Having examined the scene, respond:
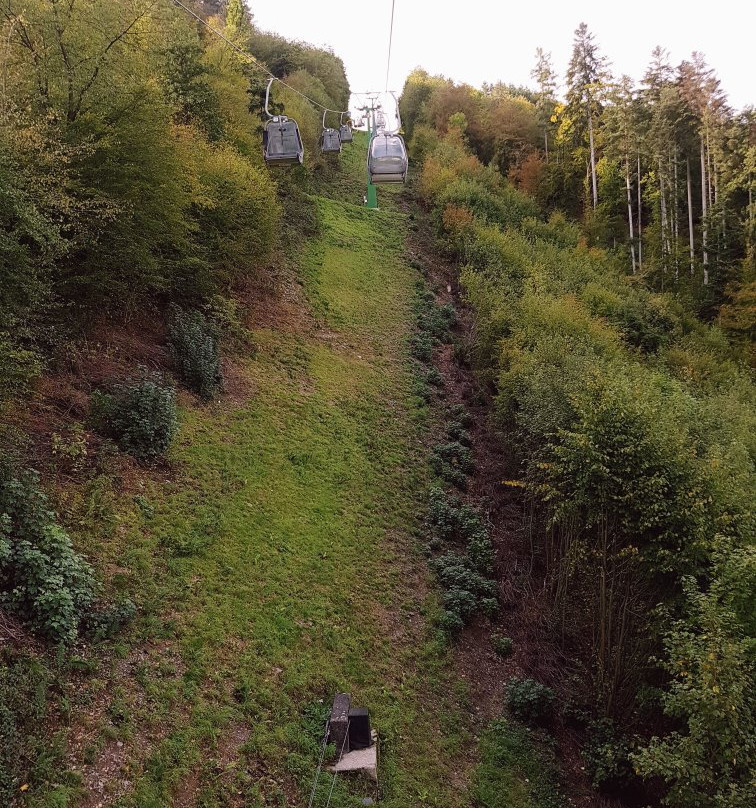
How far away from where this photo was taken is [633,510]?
373 inches

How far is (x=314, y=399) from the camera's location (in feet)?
57.0

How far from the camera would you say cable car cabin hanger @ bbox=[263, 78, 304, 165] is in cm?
1318

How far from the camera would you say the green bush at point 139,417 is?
11.4 metres

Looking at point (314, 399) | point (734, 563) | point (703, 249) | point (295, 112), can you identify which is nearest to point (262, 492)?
point (314, 399)

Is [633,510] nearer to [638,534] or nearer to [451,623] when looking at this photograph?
[638,534]

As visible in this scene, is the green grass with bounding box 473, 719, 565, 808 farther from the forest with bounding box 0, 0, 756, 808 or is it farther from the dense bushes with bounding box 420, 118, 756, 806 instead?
the dense bushes with bounding box 420, 118, 756, 806

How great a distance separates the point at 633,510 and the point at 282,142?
11.1 meters

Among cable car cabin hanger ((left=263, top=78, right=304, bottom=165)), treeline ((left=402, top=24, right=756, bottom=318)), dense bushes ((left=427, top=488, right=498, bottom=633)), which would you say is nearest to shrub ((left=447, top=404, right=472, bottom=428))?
dense bushes ((left=427, top=488, right=498, bottom=633))

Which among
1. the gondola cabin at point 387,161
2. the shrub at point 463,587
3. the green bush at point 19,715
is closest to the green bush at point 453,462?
the shrub at point 463,587

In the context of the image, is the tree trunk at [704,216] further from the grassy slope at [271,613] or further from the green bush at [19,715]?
the green bush at [19,715]

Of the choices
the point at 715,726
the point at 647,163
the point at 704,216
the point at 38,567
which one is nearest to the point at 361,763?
the point at 715,726

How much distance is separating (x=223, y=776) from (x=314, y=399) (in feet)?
37.0

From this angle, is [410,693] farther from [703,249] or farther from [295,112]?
[703,249]

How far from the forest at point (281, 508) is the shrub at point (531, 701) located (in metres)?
0.05
